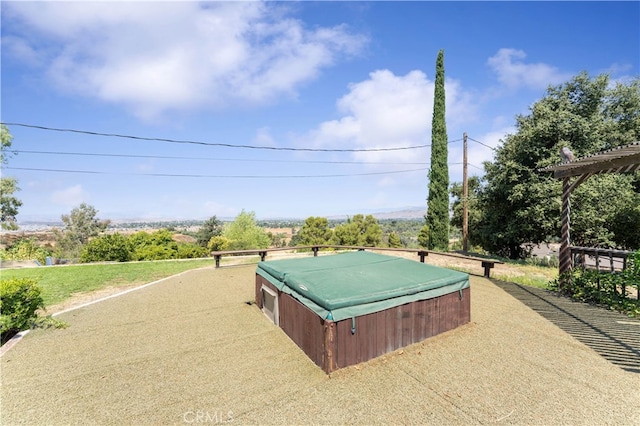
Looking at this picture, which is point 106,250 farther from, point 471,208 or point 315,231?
point 315,231

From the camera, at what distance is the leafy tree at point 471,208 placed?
15.4 m

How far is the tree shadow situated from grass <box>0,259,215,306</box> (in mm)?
10565

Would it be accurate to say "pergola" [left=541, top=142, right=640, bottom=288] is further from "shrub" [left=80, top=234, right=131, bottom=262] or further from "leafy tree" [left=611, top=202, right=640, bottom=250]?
"shrub" [left=80, top=234, right=131, bottom=262]

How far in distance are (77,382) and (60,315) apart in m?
3.18

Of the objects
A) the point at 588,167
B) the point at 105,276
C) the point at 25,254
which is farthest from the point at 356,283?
the point at 25,254

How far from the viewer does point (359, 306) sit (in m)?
3.91

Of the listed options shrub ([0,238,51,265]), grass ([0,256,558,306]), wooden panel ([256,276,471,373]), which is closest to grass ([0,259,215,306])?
grass ([0,256,558,306])

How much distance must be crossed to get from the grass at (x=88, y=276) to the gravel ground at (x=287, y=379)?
2.85 metres

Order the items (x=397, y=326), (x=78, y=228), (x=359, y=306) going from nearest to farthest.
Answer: (x=359, y=306) < (x=397, y=326) < (x=78, y=228)

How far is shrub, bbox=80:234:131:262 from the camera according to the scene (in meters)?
14.6

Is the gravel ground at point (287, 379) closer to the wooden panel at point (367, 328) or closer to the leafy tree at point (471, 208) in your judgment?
the wooden panel at point (367, 328)

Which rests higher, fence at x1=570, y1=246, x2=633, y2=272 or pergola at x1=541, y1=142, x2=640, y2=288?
pergola at x1=541, y1=142, x2=640, y2=288

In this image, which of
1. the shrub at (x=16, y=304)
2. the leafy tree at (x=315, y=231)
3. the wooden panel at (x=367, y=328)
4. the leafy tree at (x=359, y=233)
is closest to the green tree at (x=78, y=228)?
the leafy tree at (x=315, y=231)

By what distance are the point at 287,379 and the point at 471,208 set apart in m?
15.5
